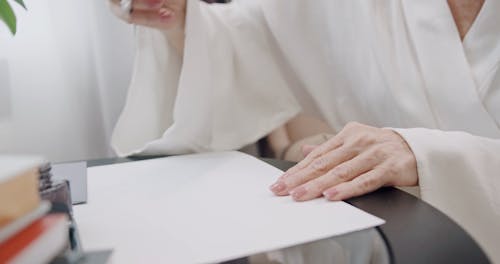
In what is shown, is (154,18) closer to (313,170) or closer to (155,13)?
(155,13)

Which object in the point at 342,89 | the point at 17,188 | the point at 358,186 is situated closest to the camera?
the point at 17,188

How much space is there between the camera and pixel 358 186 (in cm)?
47

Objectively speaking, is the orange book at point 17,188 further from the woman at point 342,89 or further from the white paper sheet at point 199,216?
the woman at point 342,89

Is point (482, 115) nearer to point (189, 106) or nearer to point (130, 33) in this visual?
point (189, 106)

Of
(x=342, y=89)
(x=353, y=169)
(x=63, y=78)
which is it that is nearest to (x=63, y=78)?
(x=63, y=78)

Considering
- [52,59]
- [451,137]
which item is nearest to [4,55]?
[52,59]

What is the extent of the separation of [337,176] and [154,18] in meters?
0.40

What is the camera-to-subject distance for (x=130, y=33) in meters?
0.95

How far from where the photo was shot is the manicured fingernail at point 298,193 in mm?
462

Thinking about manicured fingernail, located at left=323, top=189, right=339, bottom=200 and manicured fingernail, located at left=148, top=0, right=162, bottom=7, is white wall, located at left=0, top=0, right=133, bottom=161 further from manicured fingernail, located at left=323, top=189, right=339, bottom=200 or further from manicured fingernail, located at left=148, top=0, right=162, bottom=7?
manicured fingernail, located at left=323, top=189, right=339, bottom=200

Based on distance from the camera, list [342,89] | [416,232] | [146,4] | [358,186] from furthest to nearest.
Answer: [342,89] → [146,4] → [358,186] → [416,232]

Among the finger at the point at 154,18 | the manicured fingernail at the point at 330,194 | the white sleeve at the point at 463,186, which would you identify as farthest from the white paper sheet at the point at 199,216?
the finger at the point at 154,18

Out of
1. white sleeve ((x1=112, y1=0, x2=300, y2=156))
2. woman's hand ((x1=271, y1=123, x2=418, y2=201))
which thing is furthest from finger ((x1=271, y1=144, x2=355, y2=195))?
→ white sleeve ((x1=112, y1=0, x2=300, y2=156))

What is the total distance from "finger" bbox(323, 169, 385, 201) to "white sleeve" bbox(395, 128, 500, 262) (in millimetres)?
45
